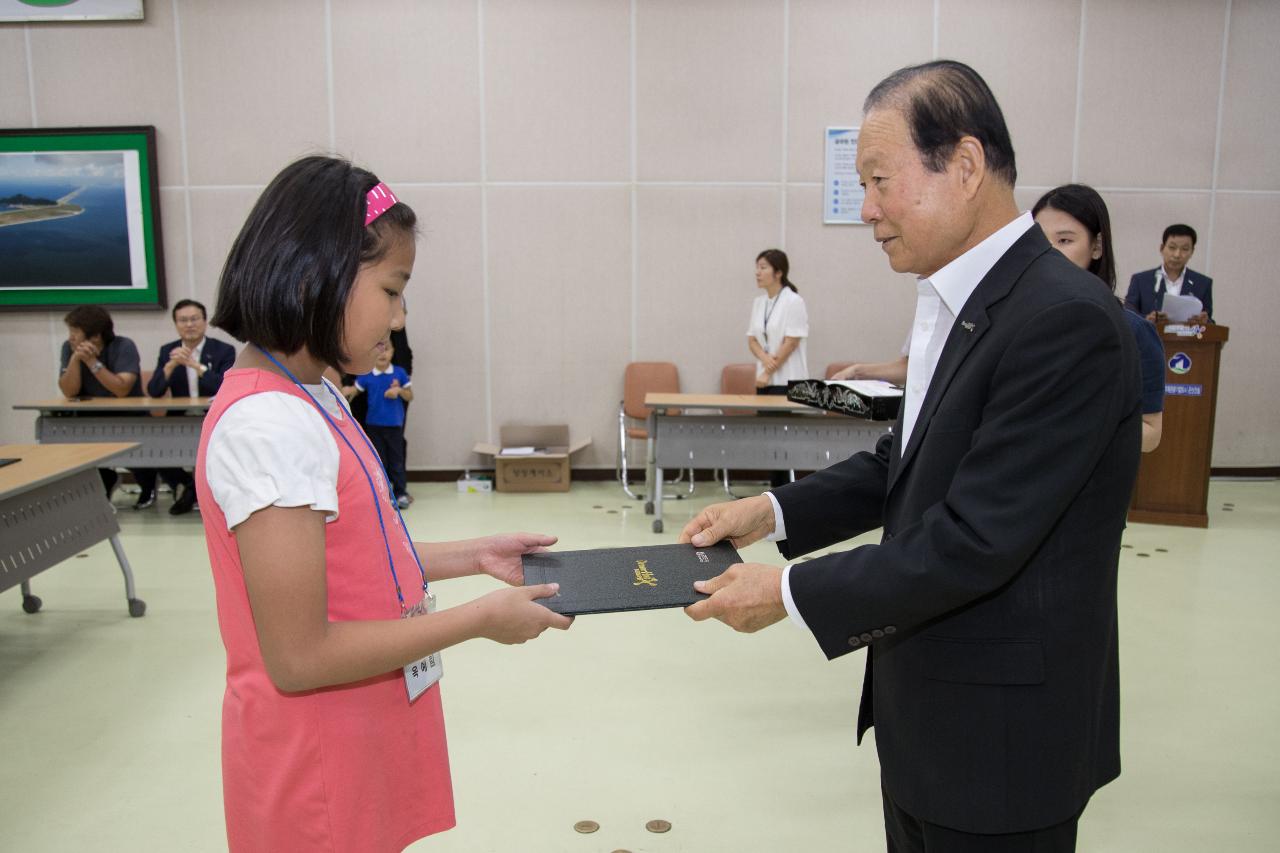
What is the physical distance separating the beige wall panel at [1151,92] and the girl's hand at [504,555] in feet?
22.6

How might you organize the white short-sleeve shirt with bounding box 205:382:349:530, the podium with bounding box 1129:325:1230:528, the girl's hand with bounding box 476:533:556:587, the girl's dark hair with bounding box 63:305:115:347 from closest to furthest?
1. the white short-sleeve shirt with bounding box 205:382:349:530
2. the girl's hand with bounding box 476:533:556:587
3. the podium with bounding box 1129:325:1230:528
4. the girl's dark hair with bounding box 63:305:115:347

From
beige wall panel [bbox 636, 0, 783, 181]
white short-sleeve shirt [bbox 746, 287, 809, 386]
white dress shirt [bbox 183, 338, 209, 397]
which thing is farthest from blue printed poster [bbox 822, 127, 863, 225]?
white dress shirt [bbox 183, 338, 209, 397]

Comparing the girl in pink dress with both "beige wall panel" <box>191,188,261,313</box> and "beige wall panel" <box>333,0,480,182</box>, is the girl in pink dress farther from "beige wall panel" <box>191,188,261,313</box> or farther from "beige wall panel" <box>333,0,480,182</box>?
"beige wall panel" <box>191,188,261,313</box>

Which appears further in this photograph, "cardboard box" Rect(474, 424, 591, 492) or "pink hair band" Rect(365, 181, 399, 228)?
"cardboard box" Rect(474, 424, 591, 492)

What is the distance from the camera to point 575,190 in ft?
22.4

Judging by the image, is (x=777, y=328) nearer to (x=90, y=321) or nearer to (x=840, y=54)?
(x=840, y=54)

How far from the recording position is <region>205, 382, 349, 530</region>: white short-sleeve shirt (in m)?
0.98

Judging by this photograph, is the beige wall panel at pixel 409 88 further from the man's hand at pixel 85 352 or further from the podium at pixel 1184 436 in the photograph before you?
the podium at pixel 1184 436

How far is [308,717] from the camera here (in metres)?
1.10

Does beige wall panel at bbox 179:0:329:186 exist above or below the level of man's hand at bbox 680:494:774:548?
above

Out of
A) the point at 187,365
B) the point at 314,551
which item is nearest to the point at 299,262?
the point at 314,551

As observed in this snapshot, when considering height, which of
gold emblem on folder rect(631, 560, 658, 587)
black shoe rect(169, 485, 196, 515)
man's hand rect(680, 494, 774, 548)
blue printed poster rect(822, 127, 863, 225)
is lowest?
black shoe rect(169, 485, 196, 515)

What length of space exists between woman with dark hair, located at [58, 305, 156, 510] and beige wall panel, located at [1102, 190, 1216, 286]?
742 centimetres

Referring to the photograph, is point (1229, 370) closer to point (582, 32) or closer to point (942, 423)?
point (582, 32)
